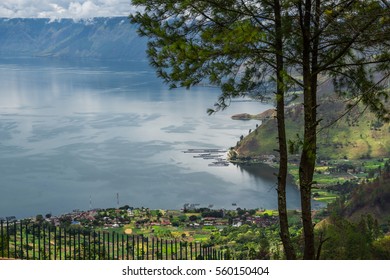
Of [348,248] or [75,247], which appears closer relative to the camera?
[75,247]

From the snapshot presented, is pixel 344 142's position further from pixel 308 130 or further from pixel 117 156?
pixel 308 130

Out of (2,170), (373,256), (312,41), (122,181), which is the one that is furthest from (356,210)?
(312,41)

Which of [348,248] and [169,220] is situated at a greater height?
[348,248]

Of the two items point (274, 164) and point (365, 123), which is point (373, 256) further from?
point (365, 123)

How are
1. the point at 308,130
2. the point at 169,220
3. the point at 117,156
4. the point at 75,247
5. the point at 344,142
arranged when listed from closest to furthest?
1. the point at 308,130
2. the point at 75,247
3. the point at 169,220
4. the point at 117,156
5. the point at 344,142

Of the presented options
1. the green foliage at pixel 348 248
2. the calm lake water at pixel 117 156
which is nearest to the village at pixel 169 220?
the calm lake water at pixel 117 156

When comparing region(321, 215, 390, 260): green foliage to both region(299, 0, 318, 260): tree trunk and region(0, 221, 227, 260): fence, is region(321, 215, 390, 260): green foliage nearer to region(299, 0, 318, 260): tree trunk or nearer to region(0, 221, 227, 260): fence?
region(0, 221, 227, 260): fence

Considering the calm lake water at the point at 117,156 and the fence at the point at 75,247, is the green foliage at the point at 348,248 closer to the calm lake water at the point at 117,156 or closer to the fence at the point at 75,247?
the fence at the point at 75,247

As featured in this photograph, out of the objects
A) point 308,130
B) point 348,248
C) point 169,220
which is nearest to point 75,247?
point 308,130
